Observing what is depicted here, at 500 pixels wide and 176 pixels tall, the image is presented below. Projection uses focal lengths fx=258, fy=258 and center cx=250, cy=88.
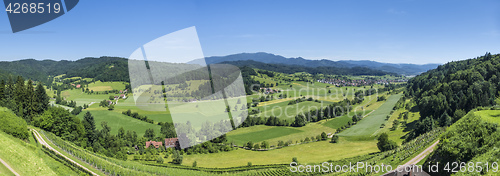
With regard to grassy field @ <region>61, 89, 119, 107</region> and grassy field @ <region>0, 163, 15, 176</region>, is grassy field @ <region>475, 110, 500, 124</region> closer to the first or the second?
grassy field @ <region>0, 163, 15, 176</region>

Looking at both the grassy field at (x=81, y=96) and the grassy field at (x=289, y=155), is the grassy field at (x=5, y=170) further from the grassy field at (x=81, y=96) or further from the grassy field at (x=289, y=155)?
the grassy field at (x=81, y=96)

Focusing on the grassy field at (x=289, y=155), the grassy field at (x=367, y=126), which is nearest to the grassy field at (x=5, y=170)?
the grassy field at (x=289, y=155)

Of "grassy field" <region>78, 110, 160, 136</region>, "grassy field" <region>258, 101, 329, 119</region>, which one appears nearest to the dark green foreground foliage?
"grassy field" <region>78, 110, 160, 136</region>

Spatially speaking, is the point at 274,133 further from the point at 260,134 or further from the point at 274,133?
the point at 260,134

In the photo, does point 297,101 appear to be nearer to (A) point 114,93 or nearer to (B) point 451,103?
(B) point 451,103

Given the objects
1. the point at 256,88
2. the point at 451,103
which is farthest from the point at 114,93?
the point at 451,103

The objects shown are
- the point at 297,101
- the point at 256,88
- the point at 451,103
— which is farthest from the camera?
the point at 256,88
